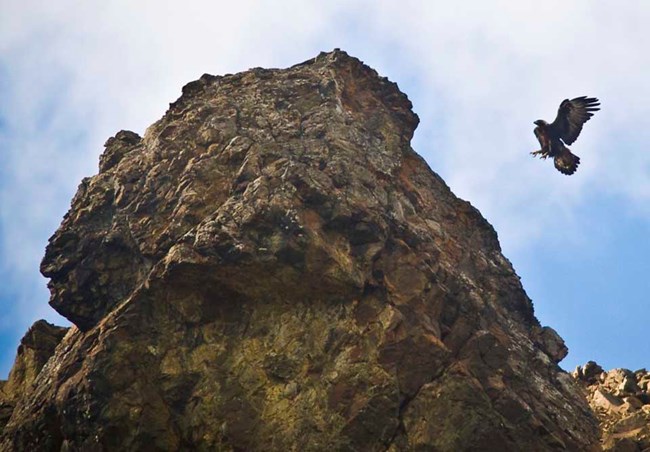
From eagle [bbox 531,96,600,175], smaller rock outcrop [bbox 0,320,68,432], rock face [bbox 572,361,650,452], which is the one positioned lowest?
smaller rock outcrop [bbox 0,320,68,432]

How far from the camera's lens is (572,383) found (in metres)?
21.6

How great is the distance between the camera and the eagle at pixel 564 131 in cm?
2903

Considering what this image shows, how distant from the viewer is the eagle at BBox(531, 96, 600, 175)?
29031mm

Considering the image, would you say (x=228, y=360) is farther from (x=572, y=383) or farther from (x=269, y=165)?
(x=572, y=383)

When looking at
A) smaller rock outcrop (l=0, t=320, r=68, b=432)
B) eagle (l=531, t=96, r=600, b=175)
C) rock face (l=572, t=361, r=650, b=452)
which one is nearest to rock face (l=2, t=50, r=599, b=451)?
rock face (l=572, t=361, r=650, b=452)

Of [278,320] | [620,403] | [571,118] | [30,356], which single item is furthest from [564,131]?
[30,356]

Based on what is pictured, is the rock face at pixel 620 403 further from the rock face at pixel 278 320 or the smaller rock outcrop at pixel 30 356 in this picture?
the smaller rock outcrop at pixel 30 356

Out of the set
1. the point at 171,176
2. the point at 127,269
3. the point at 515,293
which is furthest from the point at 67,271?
the point at 515,293

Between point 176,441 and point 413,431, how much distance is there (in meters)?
5.60

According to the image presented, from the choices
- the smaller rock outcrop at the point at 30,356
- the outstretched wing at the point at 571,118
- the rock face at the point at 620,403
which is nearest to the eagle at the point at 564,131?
the outstretched wing at the point at 571,118

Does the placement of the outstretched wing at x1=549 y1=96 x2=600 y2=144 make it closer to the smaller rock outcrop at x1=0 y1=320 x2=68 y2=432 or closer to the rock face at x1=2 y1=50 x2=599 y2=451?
the rock face at x1=2 y1=50 x2=599 y2=451

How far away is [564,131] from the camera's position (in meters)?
29.4

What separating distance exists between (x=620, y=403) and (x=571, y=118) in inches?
463

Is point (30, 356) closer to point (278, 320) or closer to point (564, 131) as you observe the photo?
point (278, 320)
